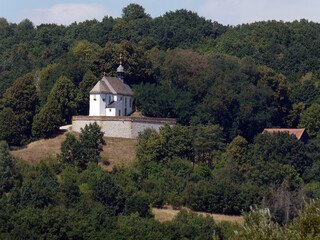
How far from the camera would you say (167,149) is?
199 ft

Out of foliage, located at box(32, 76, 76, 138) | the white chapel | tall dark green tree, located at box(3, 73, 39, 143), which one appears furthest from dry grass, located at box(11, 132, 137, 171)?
the white chapel

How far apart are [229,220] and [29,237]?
52.8ft

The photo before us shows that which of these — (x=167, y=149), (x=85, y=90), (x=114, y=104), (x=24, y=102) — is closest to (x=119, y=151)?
(x=167, y=149)

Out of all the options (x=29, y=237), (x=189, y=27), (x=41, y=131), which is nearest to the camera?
(x=29, y=237)

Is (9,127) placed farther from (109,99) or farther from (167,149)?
(167,149)

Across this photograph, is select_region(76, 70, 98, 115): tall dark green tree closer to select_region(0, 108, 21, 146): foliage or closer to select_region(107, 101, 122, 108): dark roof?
select_region(107, 101, 122, 108): dark roof

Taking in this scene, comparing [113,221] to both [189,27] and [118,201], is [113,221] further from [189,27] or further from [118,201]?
[189,27]

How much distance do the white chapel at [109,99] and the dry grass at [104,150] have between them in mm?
3604

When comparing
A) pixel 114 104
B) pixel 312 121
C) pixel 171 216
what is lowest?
pixel 171 216

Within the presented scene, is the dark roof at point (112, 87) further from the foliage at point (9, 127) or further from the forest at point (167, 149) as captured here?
the foliage at point (9, 127)

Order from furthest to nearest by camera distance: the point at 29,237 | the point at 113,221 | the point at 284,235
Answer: the point at 113,221
the point at 29,237
the point at 284,235

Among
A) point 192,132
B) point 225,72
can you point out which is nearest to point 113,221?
point 192,132

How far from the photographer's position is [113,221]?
164 ft

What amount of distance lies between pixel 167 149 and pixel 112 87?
9479 mm
